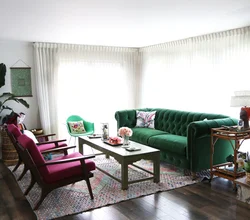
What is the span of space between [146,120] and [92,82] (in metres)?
1.73

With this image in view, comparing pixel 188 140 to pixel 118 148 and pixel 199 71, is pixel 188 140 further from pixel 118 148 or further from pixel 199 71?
pixel 199 71

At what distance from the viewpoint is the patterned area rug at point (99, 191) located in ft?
10.5

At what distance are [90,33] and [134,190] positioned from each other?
112 inches

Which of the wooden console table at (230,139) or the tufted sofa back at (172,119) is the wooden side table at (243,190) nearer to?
the wooden console table at (230,139)

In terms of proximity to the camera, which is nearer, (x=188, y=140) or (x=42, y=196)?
(x=42, y=196)

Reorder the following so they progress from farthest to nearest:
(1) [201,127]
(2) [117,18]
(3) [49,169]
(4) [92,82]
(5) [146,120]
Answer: (4) [92,82], (5) [146,120], (1) [201,127], (2) [117,18], (3) [49,169]

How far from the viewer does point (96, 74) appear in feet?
21.6

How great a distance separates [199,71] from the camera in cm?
531

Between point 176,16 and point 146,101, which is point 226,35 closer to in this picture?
point 176,16

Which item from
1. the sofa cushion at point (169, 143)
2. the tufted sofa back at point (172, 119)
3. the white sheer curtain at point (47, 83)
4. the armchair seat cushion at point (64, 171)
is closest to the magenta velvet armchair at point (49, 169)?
the armchair seat cushion at point (64, 171)

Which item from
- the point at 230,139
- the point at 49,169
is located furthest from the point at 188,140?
the point at 49,169

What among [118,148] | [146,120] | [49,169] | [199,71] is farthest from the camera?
[146,120]

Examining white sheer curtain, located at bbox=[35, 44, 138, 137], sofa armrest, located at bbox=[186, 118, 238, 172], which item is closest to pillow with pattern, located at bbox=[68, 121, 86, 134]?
white sheer curtain, located at bbox=[35, 44, 138, 137]

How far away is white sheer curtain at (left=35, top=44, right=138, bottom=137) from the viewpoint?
243 inches
